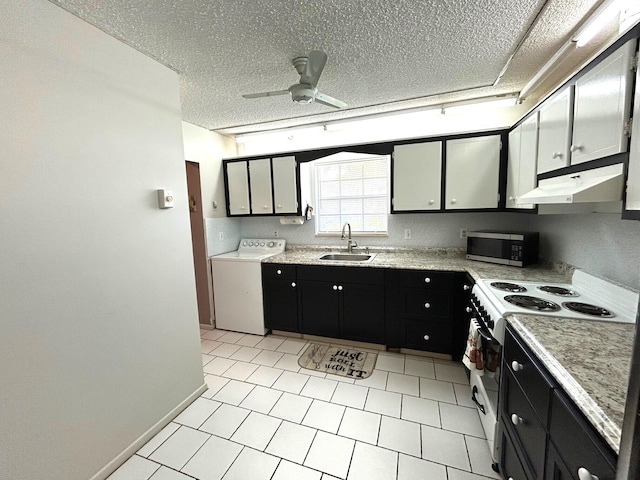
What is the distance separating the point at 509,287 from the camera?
1835 mm

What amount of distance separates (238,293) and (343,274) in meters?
1.37

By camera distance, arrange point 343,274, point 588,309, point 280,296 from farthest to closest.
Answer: point 280,296 → point 343,274 → point 588,309

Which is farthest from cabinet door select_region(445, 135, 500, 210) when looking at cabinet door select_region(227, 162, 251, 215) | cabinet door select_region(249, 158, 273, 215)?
cabinet door select_region(227, 162, 251, 215)

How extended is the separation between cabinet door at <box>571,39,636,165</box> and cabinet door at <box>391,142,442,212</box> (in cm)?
135

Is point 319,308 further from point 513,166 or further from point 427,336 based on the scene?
point 513,166

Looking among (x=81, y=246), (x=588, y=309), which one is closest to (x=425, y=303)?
(x=588, y=309)

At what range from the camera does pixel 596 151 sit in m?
1.28

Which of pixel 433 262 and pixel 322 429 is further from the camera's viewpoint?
pixel 433 262

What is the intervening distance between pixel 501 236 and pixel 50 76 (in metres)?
3.26

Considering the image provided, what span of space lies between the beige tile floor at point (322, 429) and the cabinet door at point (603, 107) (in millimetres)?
1778

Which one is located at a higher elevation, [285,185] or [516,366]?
[285,185]

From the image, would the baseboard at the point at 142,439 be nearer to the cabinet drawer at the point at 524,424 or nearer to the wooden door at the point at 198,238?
the wooden door at the point at 198,238

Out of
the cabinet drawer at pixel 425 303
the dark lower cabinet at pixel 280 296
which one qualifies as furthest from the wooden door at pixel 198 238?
the cabinet drawer at pixel 425 303

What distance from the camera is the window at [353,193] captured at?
340cm
